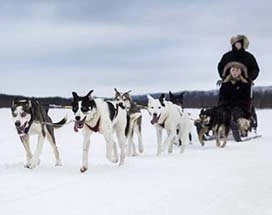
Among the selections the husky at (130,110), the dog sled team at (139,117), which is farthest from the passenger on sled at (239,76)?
the husky at (130,110)

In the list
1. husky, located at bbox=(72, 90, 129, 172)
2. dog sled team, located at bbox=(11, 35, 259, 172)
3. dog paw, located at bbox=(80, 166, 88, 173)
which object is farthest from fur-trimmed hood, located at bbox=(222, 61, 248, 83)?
dog paw, located at bbox=(80, 166, 88, 173)

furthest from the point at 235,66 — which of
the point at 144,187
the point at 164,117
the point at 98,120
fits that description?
the point at 144,187

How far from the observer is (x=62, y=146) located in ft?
43.3

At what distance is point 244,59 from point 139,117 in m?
4.14

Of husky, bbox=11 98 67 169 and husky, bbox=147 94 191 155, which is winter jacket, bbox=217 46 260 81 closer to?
husky, bbox=147 94 191 155

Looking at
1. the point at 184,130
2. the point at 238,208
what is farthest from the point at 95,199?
the point at 184,130

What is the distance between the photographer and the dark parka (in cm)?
1446

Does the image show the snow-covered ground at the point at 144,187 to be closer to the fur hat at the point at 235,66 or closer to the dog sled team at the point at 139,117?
the dog sled team at the point at 139,117

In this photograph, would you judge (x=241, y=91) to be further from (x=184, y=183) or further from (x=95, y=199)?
(x=95, y=199)

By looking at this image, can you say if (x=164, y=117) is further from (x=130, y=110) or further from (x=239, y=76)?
(x=239, y=76)

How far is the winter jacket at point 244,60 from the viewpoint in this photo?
14461 mm

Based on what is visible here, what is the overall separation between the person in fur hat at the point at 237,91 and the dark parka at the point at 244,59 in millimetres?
116

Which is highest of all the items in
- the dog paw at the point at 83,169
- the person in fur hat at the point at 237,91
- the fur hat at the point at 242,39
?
the fur hat at the point at 242,39

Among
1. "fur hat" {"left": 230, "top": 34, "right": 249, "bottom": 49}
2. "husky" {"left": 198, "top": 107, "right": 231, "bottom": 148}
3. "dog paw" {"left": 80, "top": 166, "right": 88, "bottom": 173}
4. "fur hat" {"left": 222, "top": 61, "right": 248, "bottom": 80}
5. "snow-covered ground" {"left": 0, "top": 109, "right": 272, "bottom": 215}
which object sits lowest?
"snow-covered ground" {"left": 0, "top": 109, "right": 272, "bottom": 215}
